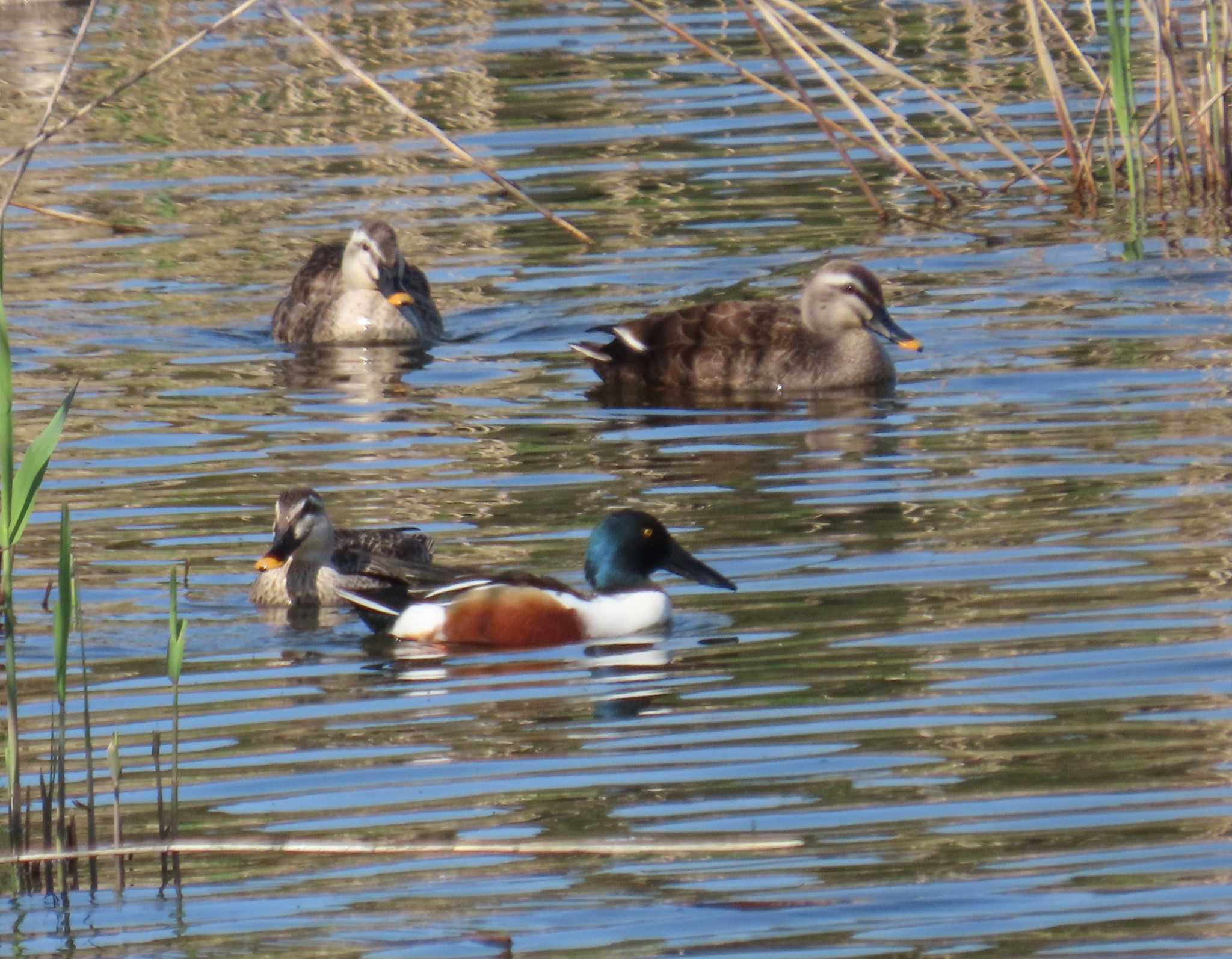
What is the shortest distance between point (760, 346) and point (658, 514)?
10.2 ft

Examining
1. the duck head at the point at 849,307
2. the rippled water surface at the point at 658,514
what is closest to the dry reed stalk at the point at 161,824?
the rippled water surface at the point at 658,514

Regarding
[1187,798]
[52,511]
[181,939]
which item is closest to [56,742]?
[181,939]

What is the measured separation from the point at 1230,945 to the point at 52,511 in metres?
6.39

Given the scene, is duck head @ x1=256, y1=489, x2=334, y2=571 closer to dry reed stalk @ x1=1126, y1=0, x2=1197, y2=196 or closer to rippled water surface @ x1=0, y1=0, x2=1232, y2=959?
rippled water surface @ x1=0, y1=0, x2=1232, y2=959

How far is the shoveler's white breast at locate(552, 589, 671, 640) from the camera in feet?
28.5

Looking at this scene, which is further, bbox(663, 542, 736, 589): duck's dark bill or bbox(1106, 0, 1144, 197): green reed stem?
bbox(1106, 0, 1144, 197): green reed stem

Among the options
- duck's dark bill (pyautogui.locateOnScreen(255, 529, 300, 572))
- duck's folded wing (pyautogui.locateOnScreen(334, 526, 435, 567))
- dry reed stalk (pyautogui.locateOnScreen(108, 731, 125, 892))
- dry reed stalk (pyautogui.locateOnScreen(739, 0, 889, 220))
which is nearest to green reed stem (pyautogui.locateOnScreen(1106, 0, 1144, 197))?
dry reed stalk (pyautogui.locateOnScreen(739, 0, 889, 220))

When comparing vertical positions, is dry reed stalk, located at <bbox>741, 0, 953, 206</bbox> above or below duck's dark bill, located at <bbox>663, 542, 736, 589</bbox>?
above

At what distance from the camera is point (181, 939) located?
5539 mm

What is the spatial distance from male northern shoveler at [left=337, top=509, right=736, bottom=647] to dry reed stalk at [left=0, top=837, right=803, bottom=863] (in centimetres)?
281

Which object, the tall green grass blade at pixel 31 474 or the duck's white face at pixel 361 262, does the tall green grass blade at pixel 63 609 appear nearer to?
the tall green grass blade at pixel 31 474

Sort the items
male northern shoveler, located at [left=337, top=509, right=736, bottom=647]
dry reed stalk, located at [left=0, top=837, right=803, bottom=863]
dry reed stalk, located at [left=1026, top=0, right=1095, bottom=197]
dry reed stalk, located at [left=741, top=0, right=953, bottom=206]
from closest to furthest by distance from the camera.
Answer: dry reed stalk, located at [left=0, top=837, right=803, bottom=863] → male northern shoveler, located at [left=337, top=509, right=736, bottom=647] → dry reed stalk, located at [left=741, top=0, right=953, bottom=206] → dry reed stalk, located at [left=1026, top=0, right=1095, bottom=197]

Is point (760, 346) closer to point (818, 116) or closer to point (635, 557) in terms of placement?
point (818, 116)

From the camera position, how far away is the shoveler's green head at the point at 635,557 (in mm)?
8820
